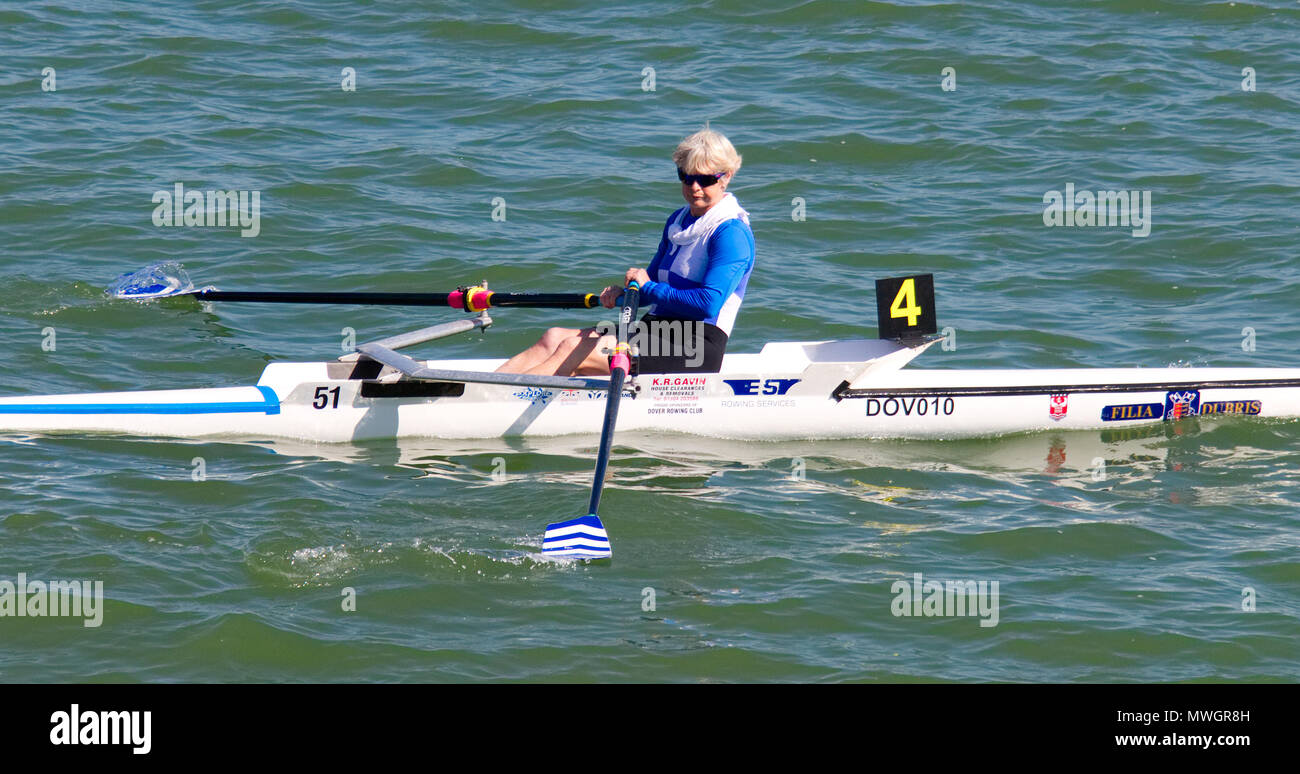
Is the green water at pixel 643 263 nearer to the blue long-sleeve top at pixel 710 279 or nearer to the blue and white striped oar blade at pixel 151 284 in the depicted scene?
the blue and white striped oar blade at pixel 151 284

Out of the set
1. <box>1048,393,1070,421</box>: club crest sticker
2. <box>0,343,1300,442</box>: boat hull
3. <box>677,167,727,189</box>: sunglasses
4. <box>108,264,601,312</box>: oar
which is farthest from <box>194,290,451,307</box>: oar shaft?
<box>1048,393,1070,421</box>: club crest sticker

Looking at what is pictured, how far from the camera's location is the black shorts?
7570mm

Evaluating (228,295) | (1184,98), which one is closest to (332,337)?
(228,295)

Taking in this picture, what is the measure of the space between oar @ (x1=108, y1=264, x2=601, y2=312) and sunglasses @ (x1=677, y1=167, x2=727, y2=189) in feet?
2.78

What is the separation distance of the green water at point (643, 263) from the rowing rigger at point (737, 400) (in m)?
0.14

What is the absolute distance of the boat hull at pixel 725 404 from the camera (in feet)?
25.0

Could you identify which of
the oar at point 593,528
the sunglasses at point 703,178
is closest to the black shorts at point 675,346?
the oar at point 593,528

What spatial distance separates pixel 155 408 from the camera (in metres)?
7.58

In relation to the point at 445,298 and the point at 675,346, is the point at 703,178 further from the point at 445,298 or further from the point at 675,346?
the point at 445,298

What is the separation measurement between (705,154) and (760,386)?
1451 millimetres

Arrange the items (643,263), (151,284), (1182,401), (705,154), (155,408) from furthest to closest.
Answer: (643,263), (151,284), (1182,401), (155,408), (705,154)

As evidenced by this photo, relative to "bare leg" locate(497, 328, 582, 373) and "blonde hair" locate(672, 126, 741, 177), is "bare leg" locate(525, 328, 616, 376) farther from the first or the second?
"blonde hair" locate(672, 126, 741, 177)

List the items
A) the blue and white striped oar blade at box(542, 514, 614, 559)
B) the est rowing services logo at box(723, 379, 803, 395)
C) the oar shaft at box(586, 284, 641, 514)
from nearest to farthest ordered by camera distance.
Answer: the blue and white striped oar blade at box(542, 514, 614, 559)
the oar shaft at box(586, 284, 641, 514)
the est rowing services logo at box(723, 379, 803, 395)

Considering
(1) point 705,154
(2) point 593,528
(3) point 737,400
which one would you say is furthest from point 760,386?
(2) point 593,528
